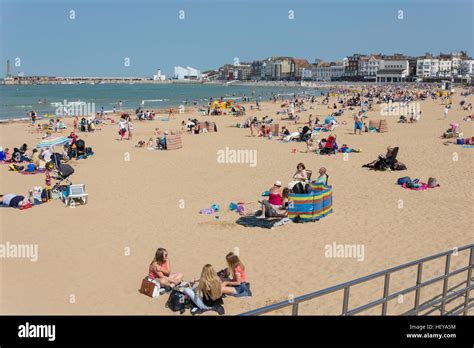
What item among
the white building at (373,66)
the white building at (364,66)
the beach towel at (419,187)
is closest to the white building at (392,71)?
the white building at (373,66)

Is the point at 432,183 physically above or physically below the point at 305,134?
below

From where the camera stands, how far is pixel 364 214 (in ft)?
33.9

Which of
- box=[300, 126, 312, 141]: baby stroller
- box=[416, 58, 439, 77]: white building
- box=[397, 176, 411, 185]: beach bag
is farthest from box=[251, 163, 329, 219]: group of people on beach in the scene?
box=[416, 58, 439, 77]: white building

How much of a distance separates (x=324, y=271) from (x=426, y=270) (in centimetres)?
156

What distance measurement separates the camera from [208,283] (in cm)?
605

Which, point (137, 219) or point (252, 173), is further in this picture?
point (252, 173)

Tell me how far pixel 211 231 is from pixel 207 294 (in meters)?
3.16

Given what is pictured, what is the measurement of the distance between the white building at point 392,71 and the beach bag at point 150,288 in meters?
153

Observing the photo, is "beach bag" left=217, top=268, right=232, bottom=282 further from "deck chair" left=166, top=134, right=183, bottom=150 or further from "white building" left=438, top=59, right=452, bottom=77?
"white building" left=438, top=59, right=452, bottom=77

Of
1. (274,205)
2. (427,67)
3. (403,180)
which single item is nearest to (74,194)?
(274,205)

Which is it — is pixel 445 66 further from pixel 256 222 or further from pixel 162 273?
pixel 162 273
